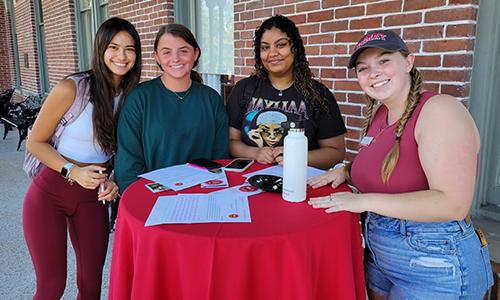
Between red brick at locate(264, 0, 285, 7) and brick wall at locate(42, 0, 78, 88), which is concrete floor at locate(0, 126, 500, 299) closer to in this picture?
red brick at locate(264, 0, 285, 7)

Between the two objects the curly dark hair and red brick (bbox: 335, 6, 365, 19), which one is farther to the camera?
red brick (bbox: 335, 6, 365, 19)

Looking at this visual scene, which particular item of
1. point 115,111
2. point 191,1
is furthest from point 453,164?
point 191,1

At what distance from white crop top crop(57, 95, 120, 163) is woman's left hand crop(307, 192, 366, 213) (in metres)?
1.16

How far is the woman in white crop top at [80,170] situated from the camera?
1.83 meters

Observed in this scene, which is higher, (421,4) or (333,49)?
(421,4)

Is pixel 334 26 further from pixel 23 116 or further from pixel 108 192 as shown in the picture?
pixel 23 116

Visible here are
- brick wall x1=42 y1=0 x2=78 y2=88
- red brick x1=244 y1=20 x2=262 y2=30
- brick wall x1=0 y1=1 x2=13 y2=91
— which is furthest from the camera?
brick wall x1=0 y1=1 x2=13 y2=91

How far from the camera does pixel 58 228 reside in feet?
6.10

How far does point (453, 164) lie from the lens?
1.19m

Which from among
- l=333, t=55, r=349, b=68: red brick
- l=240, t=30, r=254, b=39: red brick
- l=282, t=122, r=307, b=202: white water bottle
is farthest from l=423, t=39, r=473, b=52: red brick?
l=240, t=30, r=254, b=39: red brick

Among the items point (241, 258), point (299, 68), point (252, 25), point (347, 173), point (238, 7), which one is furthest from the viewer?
point (238, 7)

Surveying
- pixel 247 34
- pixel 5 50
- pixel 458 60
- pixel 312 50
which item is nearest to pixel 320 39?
pixel 312 50

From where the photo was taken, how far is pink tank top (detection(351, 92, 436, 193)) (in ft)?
4.29

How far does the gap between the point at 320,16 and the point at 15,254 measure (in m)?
3.00
